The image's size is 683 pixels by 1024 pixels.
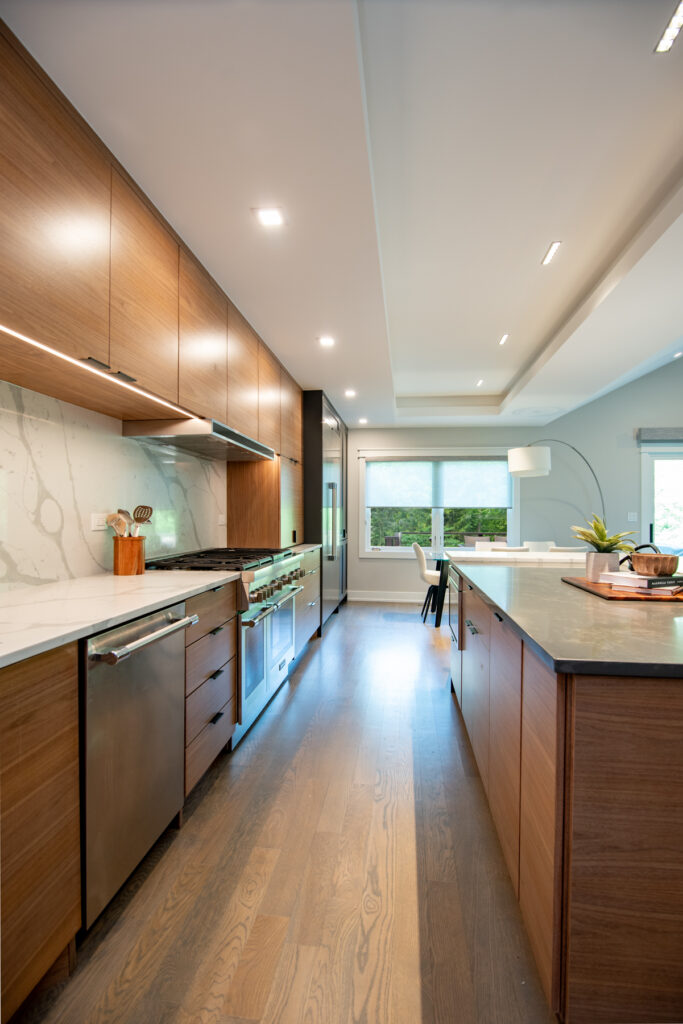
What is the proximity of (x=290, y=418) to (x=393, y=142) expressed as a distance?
8.08 ft

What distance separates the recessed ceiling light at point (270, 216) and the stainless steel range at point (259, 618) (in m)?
1.55

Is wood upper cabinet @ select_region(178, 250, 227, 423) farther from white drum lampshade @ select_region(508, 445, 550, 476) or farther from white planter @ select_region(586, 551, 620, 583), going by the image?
white drum lampshade @ select_region(508, 445, 550, 476)

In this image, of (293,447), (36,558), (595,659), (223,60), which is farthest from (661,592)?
(293,447)

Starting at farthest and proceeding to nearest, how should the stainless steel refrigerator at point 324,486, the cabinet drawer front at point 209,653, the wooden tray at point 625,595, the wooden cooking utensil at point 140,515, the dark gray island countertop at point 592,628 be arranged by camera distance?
1. the stainless steel refrigerator at point 324,486
2. the wooden cooking utensil at point 140,515
3. the cabinet drawer front at point 209,653
4. the wooden tray at point 625,595
5. the dark gray island countertop at point 592,628

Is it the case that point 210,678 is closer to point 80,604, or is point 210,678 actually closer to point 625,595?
point 80,604

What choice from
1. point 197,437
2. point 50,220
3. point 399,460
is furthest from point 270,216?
point 399,460

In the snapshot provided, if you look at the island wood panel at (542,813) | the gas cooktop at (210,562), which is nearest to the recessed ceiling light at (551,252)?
the gas cooktop at (210,562)

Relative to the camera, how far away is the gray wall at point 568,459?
670 centimetres

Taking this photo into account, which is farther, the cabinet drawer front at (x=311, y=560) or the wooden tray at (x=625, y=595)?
the cabinet drawer front at (x=311, y=560)

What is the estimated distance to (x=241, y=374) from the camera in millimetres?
3039

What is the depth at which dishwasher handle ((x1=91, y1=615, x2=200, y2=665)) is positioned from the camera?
50.4 inches

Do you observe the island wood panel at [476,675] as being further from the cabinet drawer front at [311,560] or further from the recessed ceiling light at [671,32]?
the recessed ceiling light at [671,32]

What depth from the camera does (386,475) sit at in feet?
23.5

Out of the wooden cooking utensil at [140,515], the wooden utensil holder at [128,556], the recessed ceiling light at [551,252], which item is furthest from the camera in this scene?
the recessed ceiling light at [551,252]
